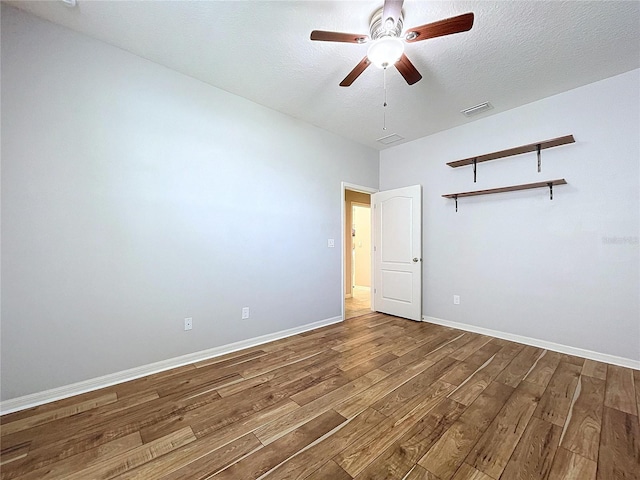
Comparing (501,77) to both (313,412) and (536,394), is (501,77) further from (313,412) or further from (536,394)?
(313,412)

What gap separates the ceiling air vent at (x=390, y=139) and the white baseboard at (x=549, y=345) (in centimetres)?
285

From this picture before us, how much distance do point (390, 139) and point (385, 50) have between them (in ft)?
8.00

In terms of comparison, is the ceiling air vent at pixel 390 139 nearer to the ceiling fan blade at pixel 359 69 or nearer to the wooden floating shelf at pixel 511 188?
the wooden floating shelf at pixel 511 188

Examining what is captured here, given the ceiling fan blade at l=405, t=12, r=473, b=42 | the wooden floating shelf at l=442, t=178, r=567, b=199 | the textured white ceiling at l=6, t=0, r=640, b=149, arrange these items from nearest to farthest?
the ceiling fan blade at l=405, t=12, r=473, b=42, the textured white ceiling at l=6, t=0, r=640, b=149, the wooden floating shelf at l=442, t=178, r=567, b=199

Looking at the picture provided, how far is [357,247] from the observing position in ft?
24.2

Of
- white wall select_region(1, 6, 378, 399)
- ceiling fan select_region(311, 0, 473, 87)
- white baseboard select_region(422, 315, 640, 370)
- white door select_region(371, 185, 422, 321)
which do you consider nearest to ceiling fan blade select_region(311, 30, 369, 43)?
ceiling fan select_region(311, 0, 473, 87)

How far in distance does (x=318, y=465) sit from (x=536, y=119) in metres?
3.98

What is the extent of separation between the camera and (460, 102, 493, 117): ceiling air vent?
3059 mm

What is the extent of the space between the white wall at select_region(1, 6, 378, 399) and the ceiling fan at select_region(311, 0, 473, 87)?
5.29ft

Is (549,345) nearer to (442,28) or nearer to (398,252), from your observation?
(398,252)

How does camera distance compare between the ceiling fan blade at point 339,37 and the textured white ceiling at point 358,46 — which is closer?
the ceiling fan blade at point 339,37

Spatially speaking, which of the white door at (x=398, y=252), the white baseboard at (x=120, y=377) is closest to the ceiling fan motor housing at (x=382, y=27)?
the white door at (x=398, y=252)

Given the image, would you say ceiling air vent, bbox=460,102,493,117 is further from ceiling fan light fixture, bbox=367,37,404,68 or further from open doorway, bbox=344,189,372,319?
open doorway, bbox=344,189,372,319

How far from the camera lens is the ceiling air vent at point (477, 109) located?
306 cm
